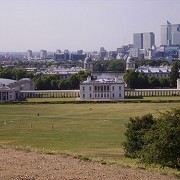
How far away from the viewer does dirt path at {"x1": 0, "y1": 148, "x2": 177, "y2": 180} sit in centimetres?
1088

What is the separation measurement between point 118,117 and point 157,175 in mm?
28746

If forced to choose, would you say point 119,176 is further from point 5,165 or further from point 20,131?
point 20,131

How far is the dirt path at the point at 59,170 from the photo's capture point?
10883mm

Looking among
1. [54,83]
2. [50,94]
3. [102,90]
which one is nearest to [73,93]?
[50,94]

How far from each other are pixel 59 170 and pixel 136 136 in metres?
11.0

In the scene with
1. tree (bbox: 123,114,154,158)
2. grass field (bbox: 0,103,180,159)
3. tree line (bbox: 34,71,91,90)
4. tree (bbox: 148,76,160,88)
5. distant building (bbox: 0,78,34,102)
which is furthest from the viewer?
tree (bbox: 148,76,160,88)

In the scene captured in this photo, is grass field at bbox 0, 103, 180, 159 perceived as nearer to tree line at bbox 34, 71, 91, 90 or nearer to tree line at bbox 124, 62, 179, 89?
tree line at bbox 34, 71, 91, 90

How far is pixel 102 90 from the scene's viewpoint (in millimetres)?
68688

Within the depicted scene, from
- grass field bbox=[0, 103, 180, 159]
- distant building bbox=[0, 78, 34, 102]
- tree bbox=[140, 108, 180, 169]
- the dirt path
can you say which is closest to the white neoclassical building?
distant building bbox=[0, 78, 34, 102]

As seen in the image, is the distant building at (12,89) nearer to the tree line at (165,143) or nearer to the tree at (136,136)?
the tree at (136,136)

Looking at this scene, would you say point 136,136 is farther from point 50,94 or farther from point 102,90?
point 50,94

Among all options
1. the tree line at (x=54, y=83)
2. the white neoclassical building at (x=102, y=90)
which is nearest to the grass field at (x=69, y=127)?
the white neoclassical building at (x=102, y=90)

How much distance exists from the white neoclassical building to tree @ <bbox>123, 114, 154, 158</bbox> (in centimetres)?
4330

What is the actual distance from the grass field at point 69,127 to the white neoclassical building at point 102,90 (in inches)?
582
